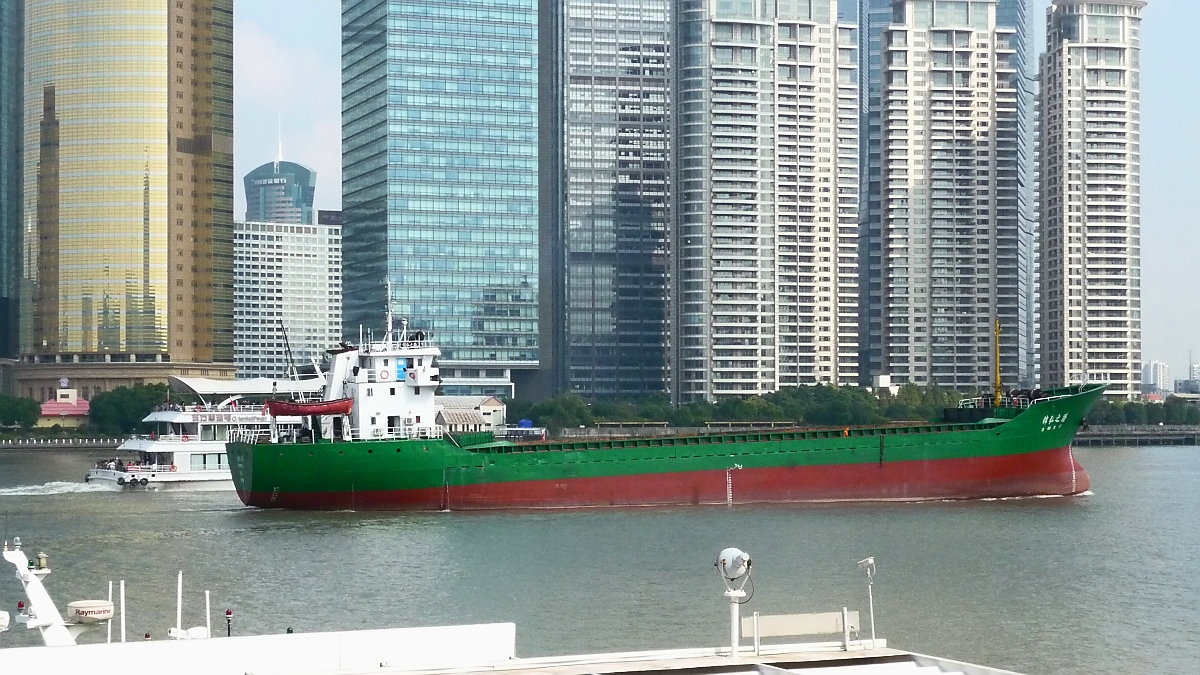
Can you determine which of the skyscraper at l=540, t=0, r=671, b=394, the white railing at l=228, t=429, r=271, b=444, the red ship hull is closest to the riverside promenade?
the skyscraper at l=540, t=0, r=671, b=394

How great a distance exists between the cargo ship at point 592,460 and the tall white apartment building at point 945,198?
92.1 m

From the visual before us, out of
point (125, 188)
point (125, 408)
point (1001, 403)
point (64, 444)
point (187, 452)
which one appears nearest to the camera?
point (1001, 403)

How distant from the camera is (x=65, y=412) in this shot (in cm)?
14488

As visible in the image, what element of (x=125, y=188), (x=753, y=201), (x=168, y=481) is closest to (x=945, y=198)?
(x=753, y=201)

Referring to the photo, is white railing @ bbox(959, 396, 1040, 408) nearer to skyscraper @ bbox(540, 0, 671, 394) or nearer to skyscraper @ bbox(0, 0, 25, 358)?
skyscraper @ bbox(540, 0, 671, 394)

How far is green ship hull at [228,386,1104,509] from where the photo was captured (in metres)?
48.1

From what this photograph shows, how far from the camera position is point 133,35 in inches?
5591

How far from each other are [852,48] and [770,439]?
4037 inches

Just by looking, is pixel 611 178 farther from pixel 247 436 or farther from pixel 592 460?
pixel 592 460

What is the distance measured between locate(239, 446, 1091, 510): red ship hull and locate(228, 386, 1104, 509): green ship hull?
0.11 ft

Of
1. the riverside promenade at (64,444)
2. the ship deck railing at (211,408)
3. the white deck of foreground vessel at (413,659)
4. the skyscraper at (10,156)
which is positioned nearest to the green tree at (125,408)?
the riverside promenade at (64,444)

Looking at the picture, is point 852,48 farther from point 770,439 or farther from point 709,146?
point 770,439

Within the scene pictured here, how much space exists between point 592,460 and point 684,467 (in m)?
2.99

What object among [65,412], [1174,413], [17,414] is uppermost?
[17,414]
